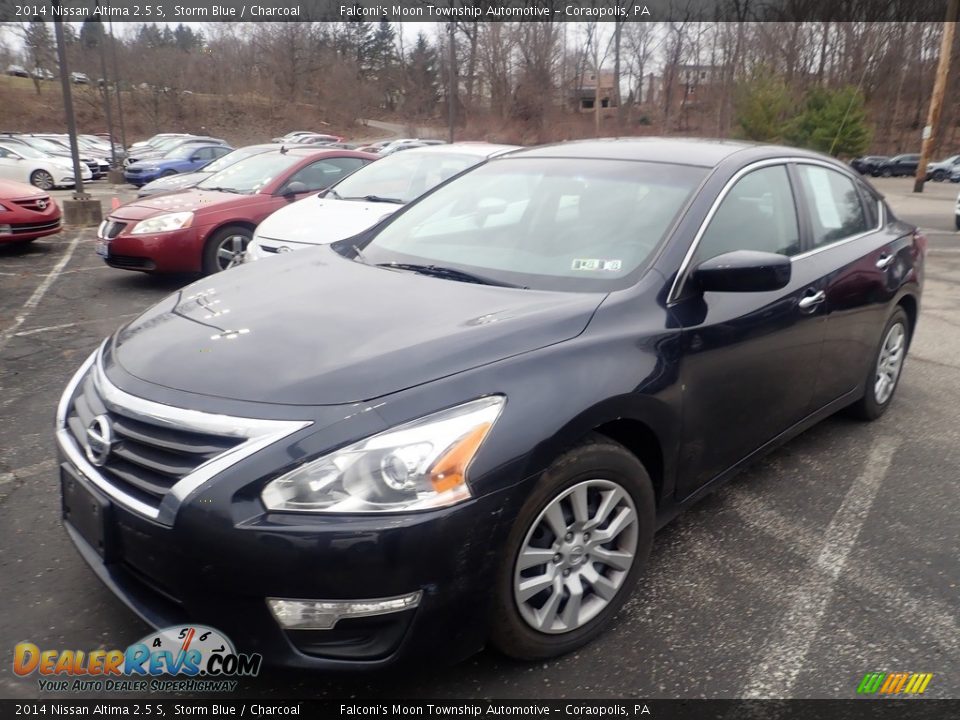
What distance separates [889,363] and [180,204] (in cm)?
683

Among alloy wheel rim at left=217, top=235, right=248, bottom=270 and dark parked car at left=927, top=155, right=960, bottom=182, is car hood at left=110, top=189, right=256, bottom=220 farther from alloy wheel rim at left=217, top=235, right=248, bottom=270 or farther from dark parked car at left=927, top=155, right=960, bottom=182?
dark parked car at left=927, top=155, right=960, bottom=182

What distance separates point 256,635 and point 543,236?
6.25ft

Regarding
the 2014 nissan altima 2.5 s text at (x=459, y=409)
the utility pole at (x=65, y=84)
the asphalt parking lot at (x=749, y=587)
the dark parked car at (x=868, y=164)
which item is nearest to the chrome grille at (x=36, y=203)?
the utility pole at (x=65, y=84)

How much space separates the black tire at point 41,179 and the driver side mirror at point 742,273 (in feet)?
69.1

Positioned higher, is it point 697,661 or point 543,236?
point 543,236

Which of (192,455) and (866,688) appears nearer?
(192,455)

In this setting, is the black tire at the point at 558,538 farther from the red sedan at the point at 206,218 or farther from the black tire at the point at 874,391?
the red sedan at the point at 206,218

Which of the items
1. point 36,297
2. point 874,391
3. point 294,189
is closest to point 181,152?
point 294,189

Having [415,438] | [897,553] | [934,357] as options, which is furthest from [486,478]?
[934,357]

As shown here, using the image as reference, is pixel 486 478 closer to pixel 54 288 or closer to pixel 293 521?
pixel 293 521

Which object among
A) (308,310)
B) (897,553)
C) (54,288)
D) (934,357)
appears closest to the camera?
(308,310)

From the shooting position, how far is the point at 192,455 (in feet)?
6.66

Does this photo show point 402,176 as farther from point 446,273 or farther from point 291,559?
point 291,559

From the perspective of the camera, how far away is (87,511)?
87.9 inches
